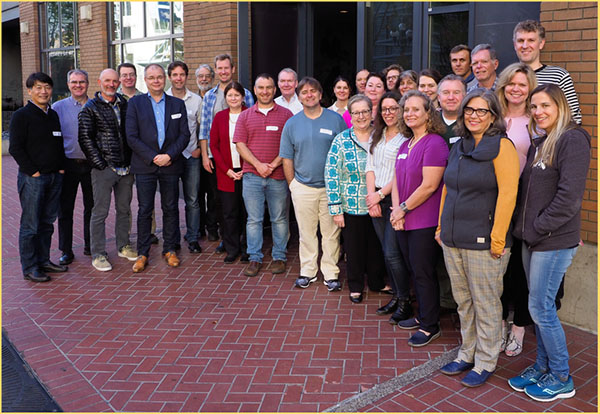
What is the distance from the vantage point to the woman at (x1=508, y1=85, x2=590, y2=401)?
359 centimetres

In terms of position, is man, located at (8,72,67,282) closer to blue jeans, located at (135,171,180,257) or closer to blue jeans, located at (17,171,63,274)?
blue jeans, located at (17,171,63,274)

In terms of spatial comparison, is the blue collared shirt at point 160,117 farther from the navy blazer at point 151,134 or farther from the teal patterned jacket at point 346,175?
the teal patterned jacket at point 346,175

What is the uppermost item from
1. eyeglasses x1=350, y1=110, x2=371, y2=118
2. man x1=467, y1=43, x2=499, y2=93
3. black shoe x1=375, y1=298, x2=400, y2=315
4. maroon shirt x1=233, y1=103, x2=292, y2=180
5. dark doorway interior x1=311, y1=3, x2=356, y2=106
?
dark doorway interior x1=311, y1=3, x2=356, y2=106

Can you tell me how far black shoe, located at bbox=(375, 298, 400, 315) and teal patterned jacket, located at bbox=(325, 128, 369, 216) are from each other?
87 cm

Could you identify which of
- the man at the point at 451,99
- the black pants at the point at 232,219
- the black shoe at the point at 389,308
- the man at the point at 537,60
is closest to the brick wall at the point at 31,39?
the black pants at the point at 232,219

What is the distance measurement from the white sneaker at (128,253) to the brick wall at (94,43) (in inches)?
279

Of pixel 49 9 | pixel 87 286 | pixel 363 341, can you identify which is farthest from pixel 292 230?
pixel 49 9

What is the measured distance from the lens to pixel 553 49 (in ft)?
16.6

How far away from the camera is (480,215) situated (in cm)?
385

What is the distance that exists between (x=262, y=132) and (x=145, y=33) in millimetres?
6791

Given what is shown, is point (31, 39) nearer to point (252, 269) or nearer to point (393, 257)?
point (252, 269)

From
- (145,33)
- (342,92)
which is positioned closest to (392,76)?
(342,92)

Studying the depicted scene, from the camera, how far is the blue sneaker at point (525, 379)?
12.9 ft

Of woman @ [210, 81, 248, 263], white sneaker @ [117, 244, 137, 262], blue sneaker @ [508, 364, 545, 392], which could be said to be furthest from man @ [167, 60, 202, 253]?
blue sneaker @ [508, 364, 545, 392]
